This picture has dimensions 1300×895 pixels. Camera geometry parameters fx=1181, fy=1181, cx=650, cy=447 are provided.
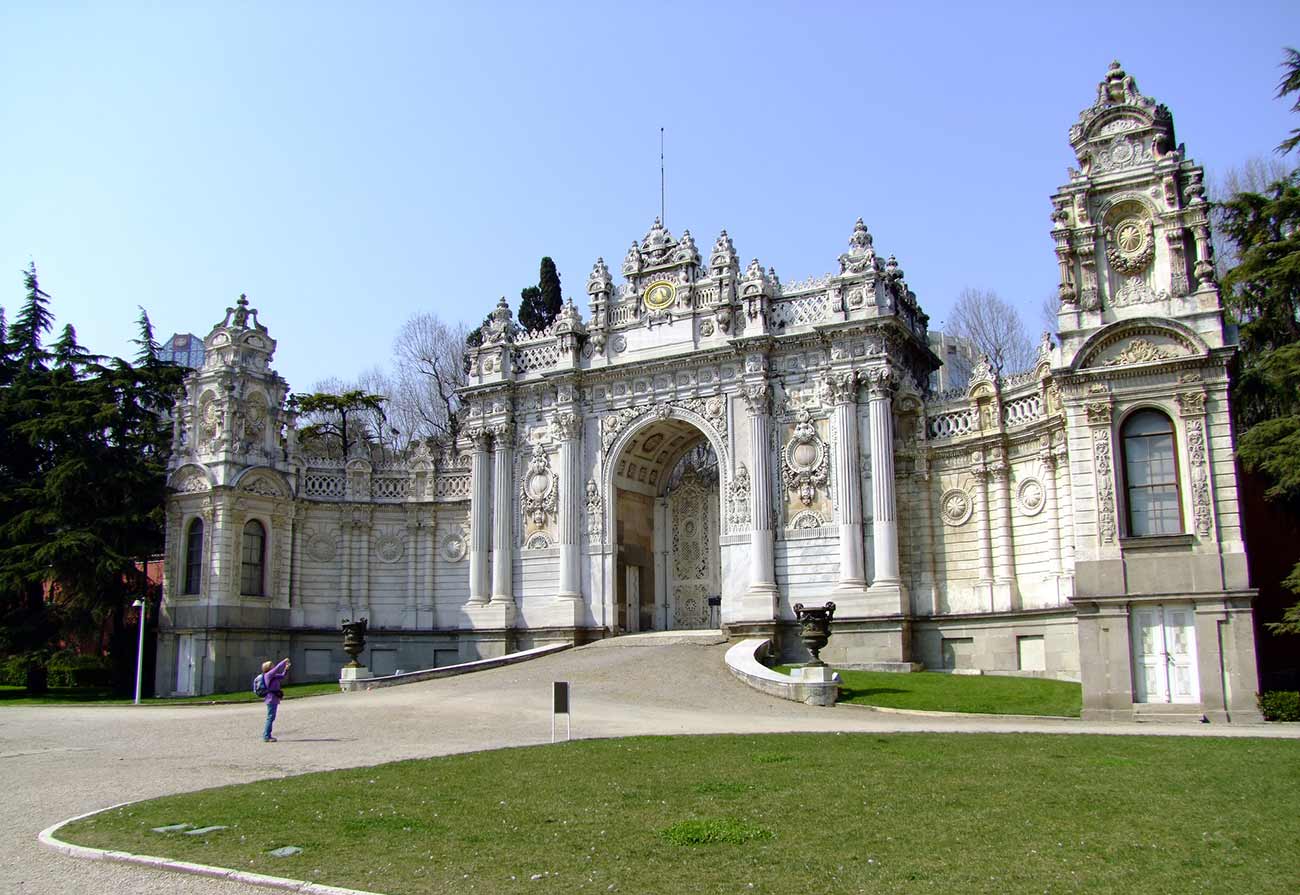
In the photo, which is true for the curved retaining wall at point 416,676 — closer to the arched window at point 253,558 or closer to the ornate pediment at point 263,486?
the arched window at point 253,558

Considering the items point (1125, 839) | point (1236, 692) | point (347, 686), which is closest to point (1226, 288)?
point (1236, 692)

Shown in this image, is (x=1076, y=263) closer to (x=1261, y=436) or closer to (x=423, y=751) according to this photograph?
(x=1261, y=436)

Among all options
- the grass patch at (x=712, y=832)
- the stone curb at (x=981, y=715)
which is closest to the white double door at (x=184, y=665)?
the stone curb at (x=981, y=715)

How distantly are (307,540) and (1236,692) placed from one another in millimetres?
29565

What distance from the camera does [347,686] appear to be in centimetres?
3250

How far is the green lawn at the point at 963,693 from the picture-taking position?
2411 cm

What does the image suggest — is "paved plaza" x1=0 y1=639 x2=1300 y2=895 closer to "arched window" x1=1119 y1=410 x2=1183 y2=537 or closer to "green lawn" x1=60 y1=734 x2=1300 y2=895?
"green lawn" x1=60 y1=734 x2=1300 y2=895

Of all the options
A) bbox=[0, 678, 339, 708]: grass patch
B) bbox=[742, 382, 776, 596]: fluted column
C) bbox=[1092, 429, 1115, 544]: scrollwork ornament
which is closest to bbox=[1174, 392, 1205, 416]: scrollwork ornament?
bbox=[1092, 429, 1115, 544]: scrollwork ornament

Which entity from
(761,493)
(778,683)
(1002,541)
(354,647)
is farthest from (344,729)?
(1002,541)

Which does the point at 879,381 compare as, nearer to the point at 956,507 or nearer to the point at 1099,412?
the point at 956,507

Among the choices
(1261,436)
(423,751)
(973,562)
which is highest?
(1261,436)

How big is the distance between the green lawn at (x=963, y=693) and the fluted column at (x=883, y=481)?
3.73 m

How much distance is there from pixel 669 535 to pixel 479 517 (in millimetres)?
6724

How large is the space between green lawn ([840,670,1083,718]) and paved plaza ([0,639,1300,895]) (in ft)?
4.20
